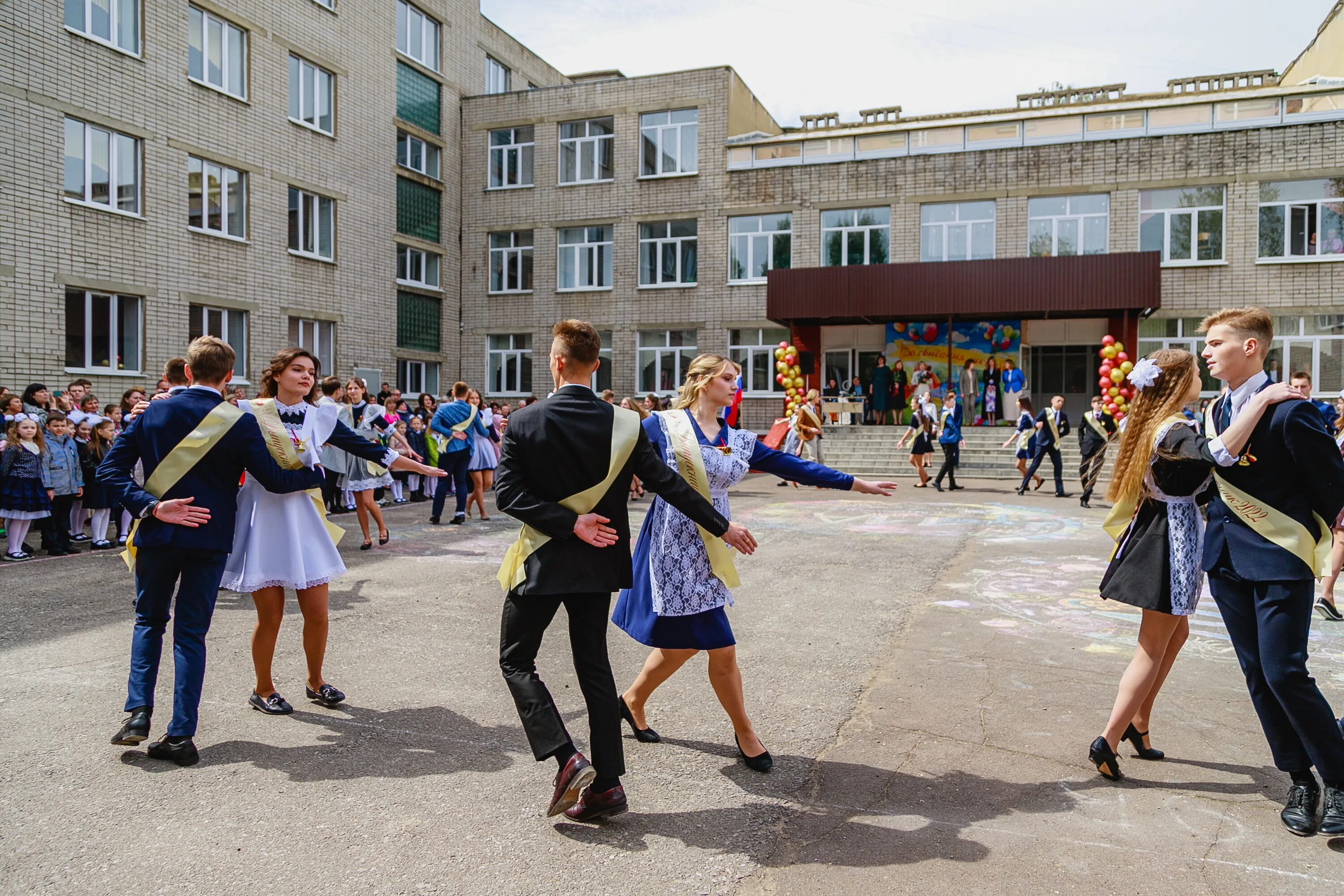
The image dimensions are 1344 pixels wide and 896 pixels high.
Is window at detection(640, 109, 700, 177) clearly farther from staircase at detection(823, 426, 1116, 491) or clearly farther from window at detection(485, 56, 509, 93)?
staircase at detection(823, 426, 1116, 491)

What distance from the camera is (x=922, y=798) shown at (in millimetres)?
3975

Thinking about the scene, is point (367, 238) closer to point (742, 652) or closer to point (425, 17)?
point (425, 17)

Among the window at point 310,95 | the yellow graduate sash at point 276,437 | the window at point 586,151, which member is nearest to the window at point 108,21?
the window at point 310,95

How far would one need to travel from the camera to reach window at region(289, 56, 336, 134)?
25000mm

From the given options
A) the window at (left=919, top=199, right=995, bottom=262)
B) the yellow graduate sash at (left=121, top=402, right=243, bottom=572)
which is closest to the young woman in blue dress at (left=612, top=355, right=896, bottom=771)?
the yellow graduate sash at (left=121, top=402, right=243, bottom=572)

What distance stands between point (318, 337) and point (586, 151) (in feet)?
36.7

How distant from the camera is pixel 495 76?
34.6m

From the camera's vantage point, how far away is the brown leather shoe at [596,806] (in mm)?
3682

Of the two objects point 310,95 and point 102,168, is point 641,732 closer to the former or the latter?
point 102,168

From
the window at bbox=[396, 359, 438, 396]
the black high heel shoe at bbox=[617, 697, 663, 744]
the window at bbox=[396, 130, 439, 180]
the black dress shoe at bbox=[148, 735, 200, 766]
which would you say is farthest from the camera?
the window at bbox=[396, 359, 438, 396]

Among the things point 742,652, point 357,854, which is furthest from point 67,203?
point 357,854

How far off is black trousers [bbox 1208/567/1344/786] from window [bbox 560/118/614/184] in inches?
1171

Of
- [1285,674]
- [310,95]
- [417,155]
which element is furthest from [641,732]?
[417,155]

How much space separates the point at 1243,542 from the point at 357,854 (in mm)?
3536
